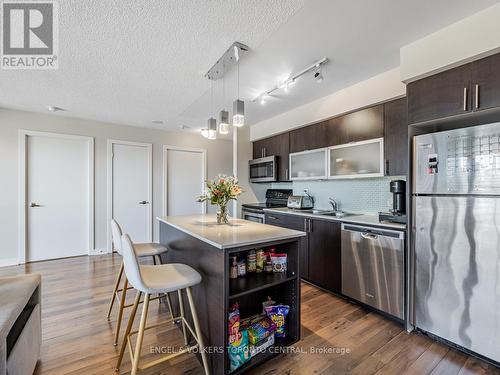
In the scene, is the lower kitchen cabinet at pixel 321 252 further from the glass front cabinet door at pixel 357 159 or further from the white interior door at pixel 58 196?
the white interior door at pixel 58 196

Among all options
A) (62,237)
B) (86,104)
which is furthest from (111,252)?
(86,104)

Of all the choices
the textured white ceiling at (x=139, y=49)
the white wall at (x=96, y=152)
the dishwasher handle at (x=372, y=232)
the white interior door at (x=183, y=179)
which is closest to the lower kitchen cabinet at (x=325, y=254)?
the dishwasher handle at (x=372, y=232)

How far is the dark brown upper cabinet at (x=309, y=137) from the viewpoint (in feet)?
10.7

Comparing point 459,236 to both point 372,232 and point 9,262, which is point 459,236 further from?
point 9,262

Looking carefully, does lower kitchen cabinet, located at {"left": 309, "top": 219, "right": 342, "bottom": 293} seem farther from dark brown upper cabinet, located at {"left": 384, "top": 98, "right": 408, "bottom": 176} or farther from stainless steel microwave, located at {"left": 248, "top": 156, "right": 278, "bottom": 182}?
stainless steel microwave, located at {"left": 248, "top": 156, "right": 278, "bottom": 182}

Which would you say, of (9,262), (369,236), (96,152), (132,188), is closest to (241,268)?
(369,236)

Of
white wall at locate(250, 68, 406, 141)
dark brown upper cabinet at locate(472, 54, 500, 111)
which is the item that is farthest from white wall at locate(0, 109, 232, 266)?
dark brown upper cabinet at locate(472, 54, 500, 111)

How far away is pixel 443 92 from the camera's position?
5.98 ft

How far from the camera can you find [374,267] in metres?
2.27

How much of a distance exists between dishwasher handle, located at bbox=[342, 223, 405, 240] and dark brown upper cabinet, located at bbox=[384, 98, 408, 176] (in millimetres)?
651

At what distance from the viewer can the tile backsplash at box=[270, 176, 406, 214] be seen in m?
2.87

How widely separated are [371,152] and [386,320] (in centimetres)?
171

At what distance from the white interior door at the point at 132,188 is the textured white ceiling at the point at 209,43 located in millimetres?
1415

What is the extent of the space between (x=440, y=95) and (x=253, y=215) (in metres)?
2.93
